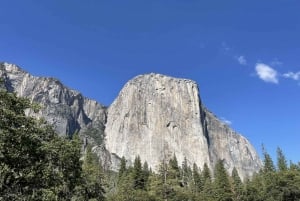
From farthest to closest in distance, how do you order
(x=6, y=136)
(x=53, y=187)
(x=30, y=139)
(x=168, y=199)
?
(x=168, y=199) → (x=53, y=187) → (x=30, y=139) → (x=6, y=136)

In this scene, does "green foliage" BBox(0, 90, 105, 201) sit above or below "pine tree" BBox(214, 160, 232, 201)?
below

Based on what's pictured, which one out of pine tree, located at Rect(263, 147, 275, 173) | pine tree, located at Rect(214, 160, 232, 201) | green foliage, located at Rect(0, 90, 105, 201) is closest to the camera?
green foliage, located at Rect(0, 90, 105, 201)

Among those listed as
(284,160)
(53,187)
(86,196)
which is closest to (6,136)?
(53,187)

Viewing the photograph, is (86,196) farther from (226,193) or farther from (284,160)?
(284,160)

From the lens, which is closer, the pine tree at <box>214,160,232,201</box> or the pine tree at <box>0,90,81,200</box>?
the pine tree at <box>0,90,81,200</box>

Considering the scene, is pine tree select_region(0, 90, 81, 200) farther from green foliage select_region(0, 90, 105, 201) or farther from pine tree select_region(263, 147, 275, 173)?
pine tree select_region(263, 147, 275, 173)

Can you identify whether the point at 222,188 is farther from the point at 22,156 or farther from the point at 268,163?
the point at 22,156

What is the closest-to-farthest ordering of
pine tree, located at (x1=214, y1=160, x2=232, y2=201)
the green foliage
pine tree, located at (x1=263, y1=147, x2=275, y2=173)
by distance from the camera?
1. the green foliage
2. pine tree, located at (x1=214, y1=160, x2=232, y2=201)
3. pine tree, located at (x1=263, y1=147, x2=275, y2=173)

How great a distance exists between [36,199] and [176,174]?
45.1 m

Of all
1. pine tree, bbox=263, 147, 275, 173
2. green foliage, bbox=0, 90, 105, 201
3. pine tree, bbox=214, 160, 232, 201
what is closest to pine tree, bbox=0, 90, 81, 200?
green foliage, bbox=0, 90, 105, 201

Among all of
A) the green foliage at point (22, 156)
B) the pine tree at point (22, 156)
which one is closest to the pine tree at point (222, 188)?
the green foliage at point (22, 156)

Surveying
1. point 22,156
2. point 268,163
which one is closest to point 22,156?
point 22,156

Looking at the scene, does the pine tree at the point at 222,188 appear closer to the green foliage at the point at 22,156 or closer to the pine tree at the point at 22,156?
the green foliage at the point at 22,156

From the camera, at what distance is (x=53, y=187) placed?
24047 millimetres
